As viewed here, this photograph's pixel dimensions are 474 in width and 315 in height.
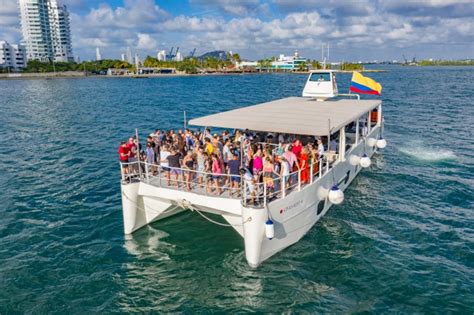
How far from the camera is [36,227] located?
15945 mm

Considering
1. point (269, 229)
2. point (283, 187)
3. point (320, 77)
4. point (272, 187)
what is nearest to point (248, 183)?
point (272, 187)

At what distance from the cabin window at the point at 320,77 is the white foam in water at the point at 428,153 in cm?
878

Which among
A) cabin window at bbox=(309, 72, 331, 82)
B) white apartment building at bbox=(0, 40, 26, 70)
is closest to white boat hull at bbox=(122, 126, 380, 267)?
cabin window at bbox=(309, 72, 331, 82)

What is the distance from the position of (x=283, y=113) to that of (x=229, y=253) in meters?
7.58

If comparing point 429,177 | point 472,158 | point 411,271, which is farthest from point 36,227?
point 472,158

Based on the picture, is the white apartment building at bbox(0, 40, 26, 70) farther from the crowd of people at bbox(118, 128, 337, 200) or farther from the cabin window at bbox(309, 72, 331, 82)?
the crowd of people at bbox(118, 128, 337, 200)

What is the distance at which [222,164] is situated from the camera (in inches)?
544

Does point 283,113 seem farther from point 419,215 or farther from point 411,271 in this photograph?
point 411,271

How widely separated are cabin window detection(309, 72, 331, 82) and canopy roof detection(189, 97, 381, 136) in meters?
4.56

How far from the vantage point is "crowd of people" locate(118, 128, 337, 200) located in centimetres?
1272

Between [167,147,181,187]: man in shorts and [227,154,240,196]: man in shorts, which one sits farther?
[167,147,181,187]: man in shorts

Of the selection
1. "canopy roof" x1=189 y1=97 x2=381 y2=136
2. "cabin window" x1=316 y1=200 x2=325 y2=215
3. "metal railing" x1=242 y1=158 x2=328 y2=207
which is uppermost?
"canopy roof" x1=189 y1=97 x2=381 y2=136

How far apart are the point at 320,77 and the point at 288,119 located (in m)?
9.78

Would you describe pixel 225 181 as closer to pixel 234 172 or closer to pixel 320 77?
pixel 234 172
